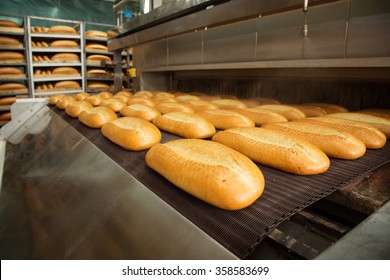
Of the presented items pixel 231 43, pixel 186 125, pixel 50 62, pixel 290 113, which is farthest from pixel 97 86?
pixel 290 113

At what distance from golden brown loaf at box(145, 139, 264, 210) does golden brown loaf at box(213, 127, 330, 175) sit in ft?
0.41

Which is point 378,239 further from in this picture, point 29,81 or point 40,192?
point 29,81

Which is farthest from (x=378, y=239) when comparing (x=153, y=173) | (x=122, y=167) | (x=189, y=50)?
(x=189, y=50)

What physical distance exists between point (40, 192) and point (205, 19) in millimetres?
1548

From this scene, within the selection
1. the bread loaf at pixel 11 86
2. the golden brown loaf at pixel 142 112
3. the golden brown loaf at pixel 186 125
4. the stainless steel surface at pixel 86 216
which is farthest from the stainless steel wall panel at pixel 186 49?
the bread loaf at pixel 11 86

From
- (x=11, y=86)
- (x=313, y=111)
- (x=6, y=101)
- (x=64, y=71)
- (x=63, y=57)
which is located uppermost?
(x=63, y=57)

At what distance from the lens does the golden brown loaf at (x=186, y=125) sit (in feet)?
4.09

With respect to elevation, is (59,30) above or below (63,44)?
above

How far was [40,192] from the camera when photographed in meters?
1.41

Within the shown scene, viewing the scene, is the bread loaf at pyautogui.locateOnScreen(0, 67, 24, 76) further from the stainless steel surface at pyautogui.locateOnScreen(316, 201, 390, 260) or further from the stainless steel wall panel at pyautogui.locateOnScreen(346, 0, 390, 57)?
the stainless steel surface at pyautogui.locateOnScreen(316, 201, 390, 260)

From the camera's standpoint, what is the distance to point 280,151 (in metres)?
0.87

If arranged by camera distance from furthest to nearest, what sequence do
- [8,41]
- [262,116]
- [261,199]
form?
[8,41], [262,116], [261,199]

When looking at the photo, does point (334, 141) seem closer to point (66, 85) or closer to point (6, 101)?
point (66, 85)

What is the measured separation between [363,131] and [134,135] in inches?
39.5
